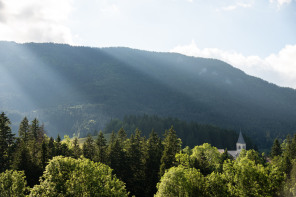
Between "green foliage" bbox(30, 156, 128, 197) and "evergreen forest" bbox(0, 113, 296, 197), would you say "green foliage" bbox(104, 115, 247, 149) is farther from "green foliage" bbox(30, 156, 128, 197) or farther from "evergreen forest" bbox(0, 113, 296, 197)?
"green foliage" bbox(30, 156, 128, 197)

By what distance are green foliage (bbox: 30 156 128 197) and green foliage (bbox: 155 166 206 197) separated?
26.2ft

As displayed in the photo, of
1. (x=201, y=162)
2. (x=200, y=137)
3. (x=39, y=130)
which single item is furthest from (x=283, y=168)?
(x=200, y=137)

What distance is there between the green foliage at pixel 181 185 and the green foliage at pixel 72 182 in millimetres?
7972

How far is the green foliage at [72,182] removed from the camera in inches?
1556

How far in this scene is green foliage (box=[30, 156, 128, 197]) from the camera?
3953 centimetres

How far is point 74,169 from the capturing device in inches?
1674

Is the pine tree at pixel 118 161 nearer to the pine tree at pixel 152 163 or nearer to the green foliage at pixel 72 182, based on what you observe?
the pine tree at pixel 152 163

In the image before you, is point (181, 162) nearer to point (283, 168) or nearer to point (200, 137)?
point (283, 168)

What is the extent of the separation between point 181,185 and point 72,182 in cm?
1658

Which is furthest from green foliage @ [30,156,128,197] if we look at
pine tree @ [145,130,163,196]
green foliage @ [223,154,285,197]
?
pine tree @ [145,130,163,196]

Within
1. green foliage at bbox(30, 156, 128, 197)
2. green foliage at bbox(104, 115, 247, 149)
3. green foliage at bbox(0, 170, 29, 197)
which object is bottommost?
green foliage at bbox(104, 115, 247, 149)

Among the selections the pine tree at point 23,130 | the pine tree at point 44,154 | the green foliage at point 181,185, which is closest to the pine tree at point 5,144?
the pine tree at point 44,154

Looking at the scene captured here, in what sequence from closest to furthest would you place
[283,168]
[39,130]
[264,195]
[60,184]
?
[60,184]
[264,195]
[283,168]
[39,130]

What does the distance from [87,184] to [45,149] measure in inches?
1055
